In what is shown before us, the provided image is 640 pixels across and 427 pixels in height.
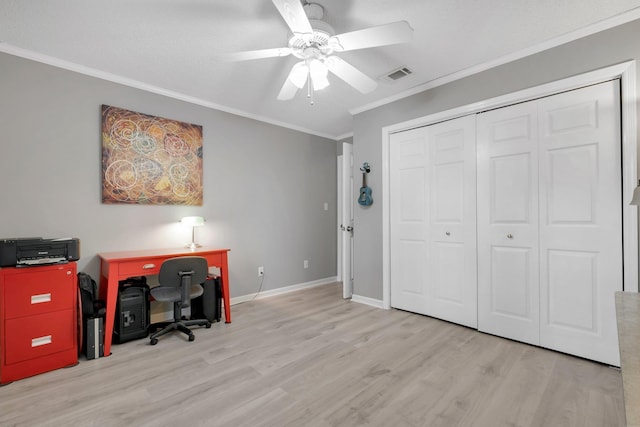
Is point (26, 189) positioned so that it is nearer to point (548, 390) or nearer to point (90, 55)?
point (90, 55)

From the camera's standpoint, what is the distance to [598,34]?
2.15 m

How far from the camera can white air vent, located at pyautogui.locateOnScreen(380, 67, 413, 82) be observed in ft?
9.00

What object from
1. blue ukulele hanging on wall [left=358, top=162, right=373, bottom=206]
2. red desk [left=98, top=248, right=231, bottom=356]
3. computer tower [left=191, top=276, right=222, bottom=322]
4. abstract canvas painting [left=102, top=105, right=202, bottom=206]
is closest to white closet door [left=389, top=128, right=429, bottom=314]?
blue ukulele hanging on wall [left=358, top=162, right=373, bottom=206]

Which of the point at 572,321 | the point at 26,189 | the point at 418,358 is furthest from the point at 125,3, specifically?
the point at 572,321

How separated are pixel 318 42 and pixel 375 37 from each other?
387 mm

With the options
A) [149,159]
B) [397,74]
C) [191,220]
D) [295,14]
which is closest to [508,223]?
[397,74]

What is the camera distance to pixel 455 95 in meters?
2.88

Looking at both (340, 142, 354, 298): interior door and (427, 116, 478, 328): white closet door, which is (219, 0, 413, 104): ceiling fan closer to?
(427, 116, 478, 328): white closet door

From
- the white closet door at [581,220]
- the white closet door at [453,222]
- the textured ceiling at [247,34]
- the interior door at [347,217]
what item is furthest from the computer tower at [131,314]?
the white closet door at [581,220]

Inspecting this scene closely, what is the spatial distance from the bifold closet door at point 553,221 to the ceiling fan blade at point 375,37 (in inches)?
59.6

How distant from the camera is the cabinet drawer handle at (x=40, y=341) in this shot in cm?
204

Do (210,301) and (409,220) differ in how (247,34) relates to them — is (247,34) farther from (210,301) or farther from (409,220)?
(210,301)

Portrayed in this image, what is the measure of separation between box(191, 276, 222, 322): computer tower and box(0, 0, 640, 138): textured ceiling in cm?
209

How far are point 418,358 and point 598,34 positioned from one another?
109 inches
